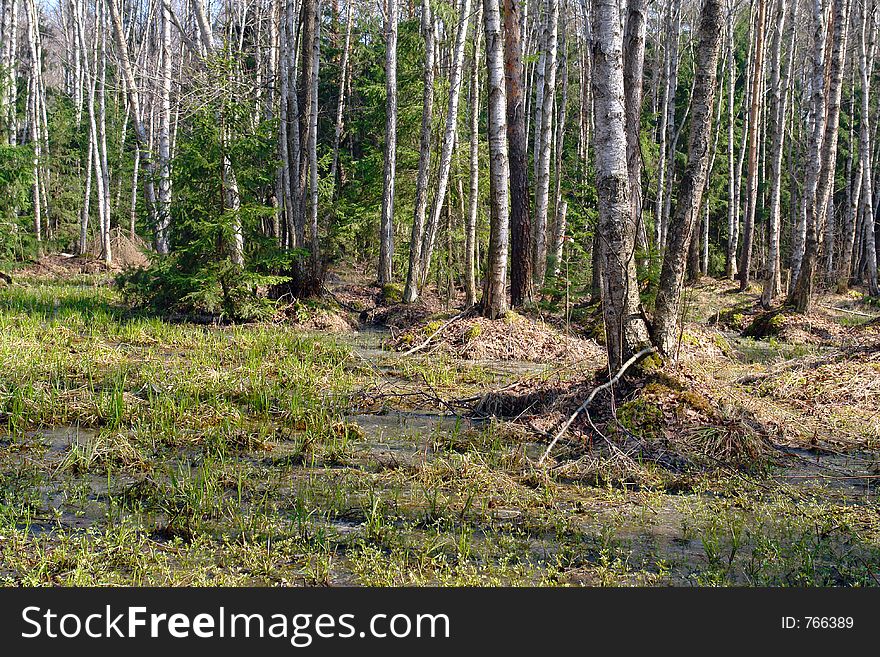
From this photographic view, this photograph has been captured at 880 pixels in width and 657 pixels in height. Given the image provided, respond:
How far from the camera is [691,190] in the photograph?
7117 millimetres

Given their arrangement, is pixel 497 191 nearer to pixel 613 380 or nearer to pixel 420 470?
Answer: pixel 613 380

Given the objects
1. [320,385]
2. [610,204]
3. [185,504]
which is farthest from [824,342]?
[185,504]

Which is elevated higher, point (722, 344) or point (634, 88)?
point (634, 88)

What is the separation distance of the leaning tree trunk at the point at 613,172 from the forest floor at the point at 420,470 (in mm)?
838

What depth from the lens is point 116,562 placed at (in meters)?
3.97

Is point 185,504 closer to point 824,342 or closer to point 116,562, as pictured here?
point 116,562

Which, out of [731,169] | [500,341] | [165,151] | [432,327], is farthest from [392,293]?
[731,169]

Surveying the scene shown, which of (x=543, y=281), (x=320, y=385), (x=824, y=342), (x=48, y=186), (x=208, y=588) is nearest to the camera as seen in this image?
(x=208, y=588)

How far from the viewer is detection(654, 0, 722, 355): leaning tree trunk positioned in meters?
6.95

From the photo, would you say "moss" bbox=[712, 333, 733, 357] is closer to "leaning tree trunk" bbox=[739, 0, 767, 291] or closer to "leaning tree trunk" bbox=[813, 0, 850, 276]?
"leaning tree trunk" bbox=[813, 0, 850, 276]

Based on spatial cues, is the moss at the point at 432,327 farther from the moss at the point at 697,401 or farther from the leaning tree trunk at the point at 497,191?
the moss at the point at 697,401

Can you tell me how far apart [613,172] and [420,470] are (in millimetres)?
3297

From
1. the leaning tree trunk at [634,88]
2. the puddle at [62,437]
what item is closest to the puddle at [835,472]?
the leaning tree trunk at [634,88]

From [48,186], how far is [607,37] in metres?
27.3
